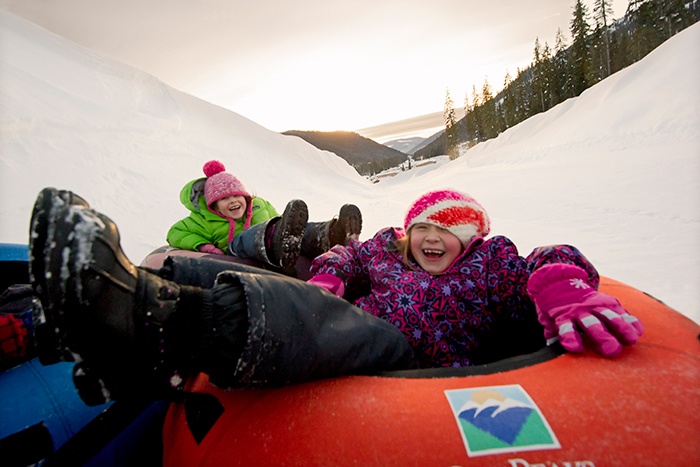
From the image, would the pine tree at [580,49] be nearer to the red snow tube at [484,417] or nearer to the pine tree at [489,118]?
the pine tree at [489,118]

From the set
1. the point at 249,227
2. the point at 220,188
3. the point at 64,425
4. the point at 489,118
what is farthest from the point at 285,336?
the point at 489,118

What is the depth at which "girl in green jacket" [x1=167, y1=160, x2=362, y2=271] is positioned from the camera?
240 cm

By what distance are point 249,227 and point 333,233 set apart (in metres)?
0.67

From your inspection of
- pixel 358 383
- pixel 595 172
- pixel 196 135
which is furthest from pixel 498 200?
pixel 196 135

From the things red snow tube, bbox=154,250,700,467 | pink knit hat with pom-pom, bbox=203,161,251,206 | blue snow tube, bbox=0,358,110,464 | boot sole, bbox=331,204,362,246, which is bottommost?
red snow tube, bbox=154,250,700,467

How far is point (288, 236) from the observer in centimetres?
236

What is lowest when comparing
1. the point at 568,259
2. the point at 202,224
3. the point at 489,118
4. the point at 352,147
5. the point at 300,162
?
the point at 568,259

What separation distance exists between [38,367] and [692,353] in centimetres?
214

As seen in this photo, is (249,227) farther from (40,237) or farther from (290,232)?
(40,237)

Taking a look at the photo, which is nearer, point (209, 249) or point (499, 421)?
point (499, 421)

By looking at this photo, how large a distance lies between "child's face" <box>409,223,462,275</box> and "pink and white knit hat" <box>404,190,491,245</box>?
0.03 metres

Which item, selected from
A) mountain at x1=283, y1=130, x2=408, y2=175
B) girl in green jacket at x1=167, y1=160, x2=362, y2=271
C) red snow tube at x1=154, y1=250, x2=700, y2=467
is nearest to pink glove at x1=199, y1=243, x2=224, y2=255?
girl in green jacket at x1=167, y1=160, x2=362, y2=271

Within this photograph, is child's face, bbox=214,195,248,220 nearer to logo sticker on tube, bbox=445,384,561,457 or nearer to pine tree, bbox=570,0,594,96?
logo sticker on tube, bbox=445,384,561,457

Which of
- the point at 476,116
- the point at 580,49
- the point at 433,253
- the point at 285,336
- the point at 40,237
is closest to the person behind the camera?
the point at 40,237
